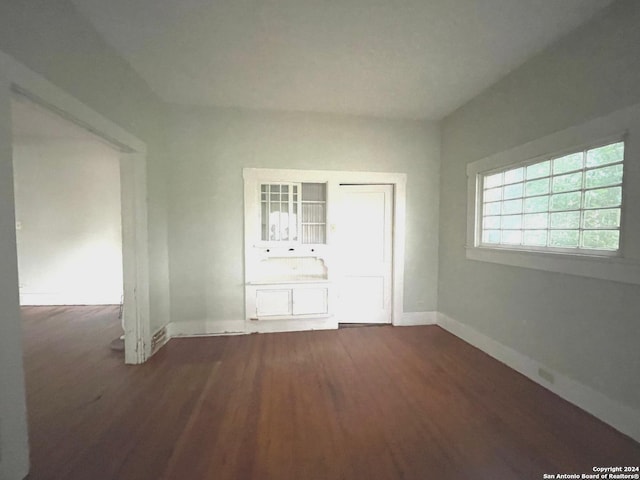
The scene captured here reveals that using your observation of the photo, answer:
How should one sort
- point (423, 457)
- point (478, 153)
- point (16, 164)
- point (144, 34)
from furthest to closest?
point (16, 164), point (478, 153), point (144, 34), point (423, 457)

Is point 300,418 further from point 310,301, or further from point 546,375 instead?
point 546,375

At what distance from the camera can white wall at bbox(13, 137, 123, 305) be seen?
4.33m

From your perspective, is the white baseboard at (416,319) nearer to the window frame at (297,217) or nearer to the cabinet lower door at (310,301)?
the cabinet lower door at (310,301)

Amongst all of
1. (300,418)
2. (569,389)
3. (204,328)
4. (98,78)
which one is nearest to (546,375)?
(569,389)

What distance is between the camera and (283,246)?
3.34m

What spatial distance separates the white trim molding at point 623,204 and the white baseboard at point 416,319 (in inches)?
52.7

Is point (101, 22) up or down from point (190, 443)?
up

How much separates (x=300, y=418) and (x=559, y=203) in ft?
9.10

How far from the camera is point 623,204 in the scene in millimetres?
1676

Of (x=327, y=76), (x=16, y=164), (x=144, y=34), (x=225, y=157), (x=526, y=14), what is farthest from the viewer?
(x=16, y=164)

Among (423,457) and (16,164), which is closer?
(423,457)

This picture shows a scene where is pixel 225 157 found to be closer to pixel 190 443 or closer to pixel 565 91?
pixel 190 443

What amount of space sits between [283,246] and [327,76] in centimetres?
204

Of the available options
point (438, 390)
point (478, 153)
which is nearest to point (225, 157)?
point (478, 153)
